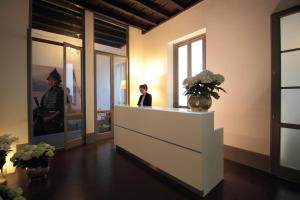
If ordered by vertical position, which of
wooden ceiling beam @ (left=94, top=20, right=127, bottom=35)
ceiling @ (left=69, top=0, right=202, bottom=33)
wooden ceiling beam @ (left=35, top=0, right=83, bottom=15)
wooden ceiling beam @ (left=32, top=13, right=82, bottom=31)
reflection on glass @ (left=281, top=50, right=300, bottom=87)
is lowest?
reflection on glass @ (left=281, top=50, right=300, bottom=87)

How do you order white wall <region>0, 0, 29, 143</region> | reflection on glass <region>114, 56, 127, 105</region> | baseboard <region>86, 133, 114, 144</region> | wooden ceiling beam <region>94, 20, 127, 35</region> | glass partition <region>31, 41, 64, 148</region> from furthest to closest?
reflection on glass <region>114, 56, 127, 105</region> < wooden ceiling beam <region>94, 20, 127, 35</region> < baseboard <region>86, 133, 114, 144</region> < glass partition <region>31, 41, 64, 148</region> < white wall <region>0, 0, 29, 143</region>

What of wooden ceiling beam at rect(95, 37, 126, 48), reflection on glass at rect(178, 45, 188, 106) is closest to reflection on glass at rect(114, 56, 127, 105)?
wooden ceiling beam at rect(95, 37, 126, 48)

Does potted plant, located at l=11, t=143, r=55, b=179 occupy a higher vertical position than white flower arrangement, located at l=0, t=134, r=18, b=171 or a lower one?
lower

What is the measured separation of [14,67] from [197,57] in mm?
4250

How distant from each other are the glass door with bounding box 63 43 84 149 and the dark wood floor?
115 centimetres

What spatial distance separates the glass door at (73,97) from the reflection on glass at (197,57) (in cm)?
312

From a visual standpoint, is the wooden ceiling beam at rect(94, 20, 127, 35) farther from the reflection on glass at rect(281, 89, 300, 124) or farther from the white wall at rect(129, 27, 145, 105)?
the reflection on glass at rect(281, 89, 300, 124)

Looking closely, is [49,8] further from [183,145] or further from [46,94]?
[183,145]

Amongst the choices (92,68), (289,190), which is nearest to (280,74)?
(289,190)

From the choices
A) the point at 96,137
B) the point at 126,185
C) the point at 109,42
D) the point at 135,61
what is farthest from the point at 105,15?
the point at 126,185

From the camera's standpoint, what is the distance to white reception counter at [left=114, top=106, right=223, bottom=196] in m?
2.15

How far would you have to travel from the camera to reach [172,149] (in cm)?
254

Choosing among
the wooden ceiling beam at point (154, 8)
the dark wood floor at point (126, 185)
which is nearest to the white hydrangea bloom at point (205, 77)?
the dark wood floor at point (126, 185)

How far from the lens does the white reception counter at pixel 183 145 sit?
2.15m
